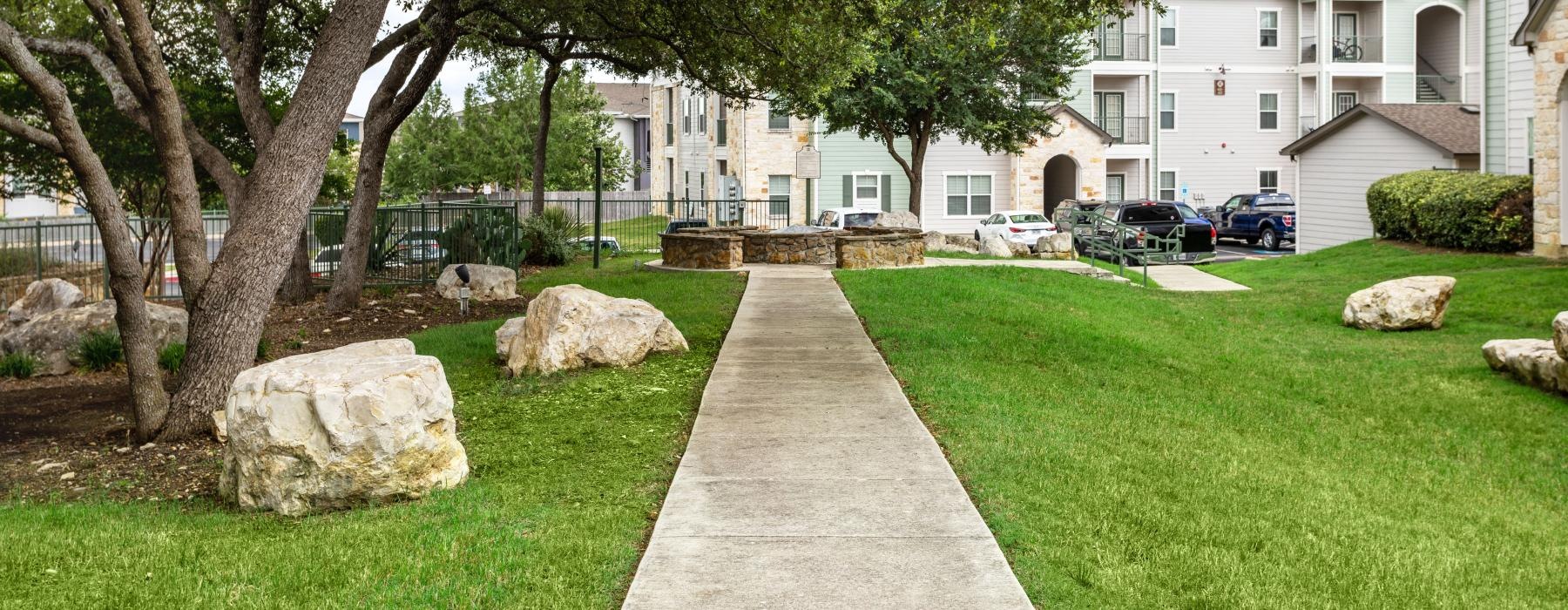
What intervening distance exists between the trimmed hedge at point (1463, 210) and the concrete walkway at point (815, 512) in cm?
1633

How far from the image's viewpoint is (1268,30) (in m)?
47.6

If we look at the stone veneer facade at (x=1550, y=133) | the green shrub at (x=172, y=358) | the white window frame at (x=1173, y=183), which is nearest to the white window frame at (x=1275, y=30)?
the white window frame at (x=1173, y=183)

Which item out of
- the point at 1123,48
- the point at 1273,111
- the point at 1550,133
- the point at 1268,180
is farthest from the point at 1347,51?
the point at 1550,133

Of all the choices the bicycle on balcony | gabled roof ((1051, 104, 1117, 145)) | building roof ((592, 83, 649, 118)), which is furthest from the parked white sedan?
building roof ((592, 83, 649, 118))

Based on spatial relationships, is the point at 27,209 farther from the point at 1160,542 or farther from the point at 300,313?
the point at 1160,542

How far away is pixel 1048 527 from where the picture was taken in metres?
6.95

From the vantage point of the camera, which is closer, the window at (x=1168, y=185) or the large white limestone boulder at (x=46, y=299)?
the large white limestone boulder at (x=46, y=299)

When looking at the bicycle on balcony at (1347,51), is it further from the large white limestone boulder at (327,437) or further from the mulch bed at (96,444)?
the large white limestone boulder at (327,437)

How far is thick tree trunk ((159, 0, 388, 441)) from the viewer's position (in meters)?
9.74

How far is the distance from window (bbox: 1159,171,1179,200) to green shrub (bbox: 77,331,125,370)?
39534mm

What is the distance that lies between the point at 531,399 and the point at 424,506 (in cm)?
351

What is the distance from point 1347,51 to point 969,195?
1453 centimetres

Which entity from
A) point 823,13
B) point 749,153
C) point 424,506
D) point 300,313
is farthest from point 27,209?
point 424,506

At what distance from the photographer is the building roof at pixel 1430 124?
2869 cm
